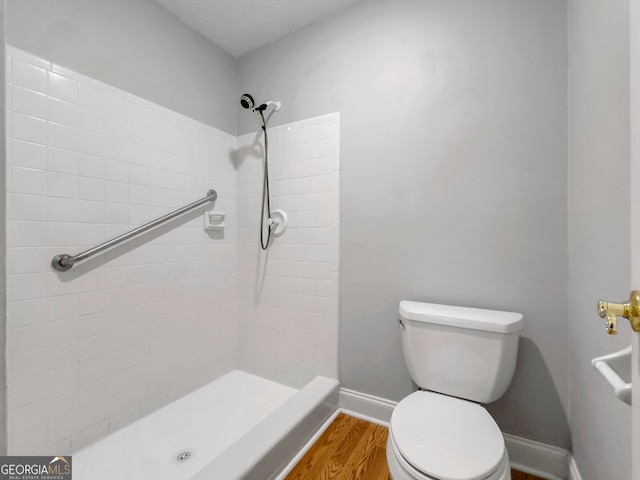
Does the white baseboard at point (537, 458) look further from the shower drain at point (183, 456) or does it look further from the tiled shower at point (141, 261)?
the shower drain at point (183, 456)

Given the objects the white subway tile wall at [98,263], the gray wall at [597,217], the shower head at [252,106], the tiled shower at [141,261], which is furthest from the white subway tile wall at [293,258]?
the gray wall at [597,217]

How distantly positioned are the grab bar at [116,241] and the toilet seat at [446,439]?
1.41 metres

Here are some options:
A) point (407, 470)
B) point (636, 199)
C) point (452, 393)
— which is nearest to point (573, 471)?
point (452, 393)

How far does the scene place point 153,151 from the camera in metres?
1.50

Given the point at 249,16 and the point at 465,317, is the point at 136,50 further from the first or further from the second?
the point at 465,317

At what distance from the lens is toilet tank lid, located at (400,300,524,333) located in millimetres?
1051

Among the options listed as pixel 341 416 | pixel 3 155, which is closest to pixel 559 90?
pixel 3 155

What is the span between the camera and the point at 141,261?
1.45 m

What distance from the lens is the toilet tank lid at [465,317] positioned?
1051 millimetres

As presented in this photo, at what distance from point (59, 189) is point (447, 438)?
5.65 ft

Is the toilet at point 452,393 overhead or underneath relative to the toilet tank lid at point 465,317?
underneath

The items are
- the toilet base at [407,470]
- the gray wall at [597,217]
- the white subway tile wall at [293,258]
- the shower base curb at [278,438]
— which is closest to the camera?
the gray wall at [597,217]

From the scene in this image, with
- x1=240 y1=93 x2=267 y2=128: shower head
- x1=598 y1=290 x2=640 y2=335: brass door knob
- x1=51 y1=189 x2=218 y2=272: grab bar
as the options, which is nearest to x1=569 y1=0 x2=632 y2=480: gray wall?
x1=598 y1=290 x2=640 y2=335: brass door knob

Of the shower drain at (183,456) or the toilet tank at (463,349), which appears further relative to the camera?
the shower drain at (183,456)
